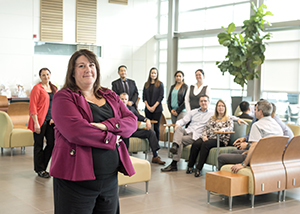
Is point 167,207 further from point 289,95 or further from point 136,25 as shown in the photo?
point 136,25

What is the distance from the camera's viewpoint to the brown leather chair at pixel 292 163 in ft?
17.3

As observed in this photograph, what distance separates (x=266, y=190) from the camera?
5.00m

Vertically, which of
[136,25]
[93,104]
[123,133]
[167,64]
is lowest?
[123,133]

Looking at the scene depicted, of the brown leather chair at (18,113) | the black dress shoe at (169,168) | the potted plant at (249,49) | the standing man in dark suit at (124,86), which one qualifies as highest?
the potted plant at (249,49)

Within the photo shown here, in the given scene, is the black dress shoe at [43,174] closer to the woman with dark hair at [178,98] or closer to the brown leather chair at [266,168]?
the brown leather chair at [266,168]

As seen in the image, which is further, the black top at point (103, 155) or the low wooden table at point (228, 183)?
the low wooden table at point (228, 183)

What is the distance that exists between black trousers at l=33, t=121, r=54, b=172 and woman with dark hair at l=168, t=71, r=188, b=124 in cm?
323

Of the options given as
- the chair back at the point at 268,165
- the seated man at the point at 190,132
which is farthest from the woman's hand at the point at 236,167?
the seated man at the point at 190,132

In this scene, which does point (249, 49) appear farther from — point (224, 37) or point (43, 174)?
point (43, 174)

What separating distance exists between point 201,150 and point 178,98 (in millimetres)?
2224

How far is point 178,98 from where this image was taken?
8648mm

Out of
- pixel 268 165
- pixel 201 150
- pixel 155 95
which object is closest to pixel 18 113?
pixel 155 95

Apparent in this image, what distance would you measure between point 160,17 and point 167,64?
1939 millimetres

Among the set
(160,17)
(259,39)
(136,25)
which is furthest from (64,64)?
(259,39)
